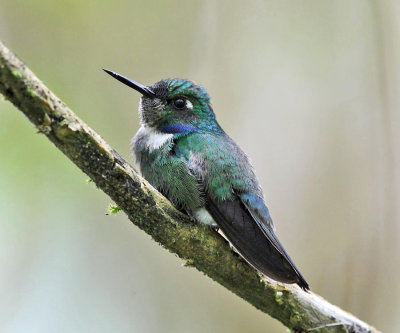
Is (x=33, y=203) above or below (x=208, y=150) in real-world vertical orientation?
below

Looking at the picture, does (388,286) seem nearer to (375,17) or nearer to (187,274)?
(187,274)

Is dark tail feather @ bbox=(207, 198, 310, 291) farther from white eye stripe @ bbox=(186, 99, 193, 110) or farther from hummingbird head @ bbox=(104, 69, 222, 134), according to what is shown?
white eye stripe @ bbox=(186, 99, 193, 110)

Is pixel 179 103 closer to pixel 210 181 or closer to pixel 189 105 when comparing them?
pixel 189 105

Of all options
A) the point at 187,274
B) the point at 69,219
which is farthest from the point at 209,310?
the point at 69,219

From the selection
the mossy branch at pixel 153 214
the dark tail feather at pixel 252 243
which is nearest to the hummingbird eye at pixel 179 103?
the dark tail feather at pixel 252 243

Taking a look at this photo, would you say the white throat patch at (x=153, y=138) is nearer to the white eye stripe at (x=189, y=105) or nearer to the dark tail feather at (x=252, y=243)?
the white eye stripe at (x=189, y=105)

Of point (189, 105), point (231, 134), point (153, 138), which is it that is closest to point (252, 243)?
point (153, 138)

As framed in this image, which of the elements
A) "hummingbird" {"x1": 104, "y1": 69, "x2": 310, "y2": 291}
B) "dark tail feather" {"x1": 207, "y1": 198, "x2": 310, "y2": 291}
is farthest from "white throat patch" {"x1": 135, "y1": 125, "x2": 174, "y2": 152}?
"dark tail feather" {"x1": 207, "y1": 198, "x2": 310, "y2": 291}
